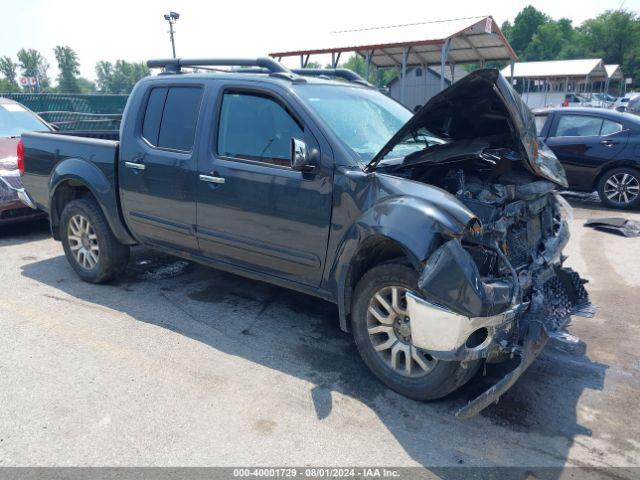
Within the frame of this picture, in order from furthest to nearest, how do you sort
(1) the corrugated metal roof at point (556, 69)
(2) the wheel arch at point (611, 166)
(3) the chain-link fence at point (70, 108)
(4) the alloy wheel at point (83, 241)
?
(1) the corrugated metal roof at point (556, 69)
(3) the chain-link fence at point (70, 108)
(2) the wheel arch at point (611, 166)
(4) the alloy wheel at point (83, 241)

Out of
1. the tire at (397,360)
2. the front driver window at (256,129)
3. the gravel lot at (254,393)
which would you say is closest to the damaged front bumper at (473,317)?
the tire at (397,360)

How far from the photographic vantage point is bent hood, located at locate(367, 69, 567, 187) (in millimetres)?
3223

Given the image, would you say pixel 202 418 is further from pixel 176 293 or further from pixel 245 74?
pixel 245 74

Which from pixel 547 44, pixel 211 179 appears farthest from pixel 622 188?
pixel 547 44

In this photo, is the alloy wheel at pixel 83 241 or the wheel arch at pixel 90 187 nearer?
the wheel arch at pixel 90 187

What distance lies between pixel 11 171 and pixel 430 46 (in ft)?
47.6

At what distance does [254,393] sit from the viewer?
11.0ft

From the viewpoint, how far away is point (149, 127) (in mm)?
4656

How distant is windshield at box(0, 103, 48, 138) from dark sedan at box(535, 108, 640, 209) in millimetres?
8505

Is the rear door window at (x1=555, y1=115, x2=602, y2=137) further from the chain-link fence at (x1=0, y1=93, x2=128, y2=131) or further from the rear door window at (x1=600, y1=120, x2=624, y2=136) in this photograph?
the chain-link fence at (x1=0, y1=93, x2=128, y2=131)

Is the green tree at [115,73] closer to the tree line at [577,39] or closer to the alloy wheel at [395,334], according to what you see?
the tree line at [577,39]

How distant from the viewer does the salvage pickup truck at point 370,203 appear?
300cm

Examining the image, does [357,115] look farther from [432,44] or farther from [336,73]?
[432,44]

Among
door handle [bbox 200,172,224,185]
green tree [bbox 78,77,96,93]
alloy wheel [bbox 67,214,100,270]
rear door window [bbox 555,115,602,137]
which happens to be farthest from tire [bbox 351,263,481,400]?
green tree [bbox 78,77,96,93]
